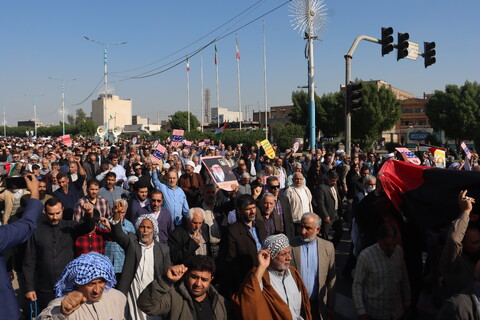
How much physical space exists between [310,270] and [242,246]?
0.82 m

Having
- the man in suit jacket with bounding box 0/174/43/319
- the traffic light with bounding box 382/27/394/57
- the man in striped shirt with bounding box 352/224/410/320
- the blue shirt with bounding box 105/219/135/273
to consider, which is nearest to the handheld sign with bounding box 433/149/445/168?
the traffic light with bounding box 382/27/394/57

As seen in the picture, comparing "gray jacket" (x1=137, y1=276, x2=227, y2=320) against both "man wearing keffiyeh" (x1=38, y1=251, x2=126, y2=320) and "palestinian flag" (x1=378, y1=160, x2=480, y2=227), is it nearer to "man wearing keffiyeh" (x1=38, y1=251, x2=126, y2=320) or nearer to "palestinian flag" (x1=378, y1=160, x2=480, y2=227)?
"man wearing keffiyeh" (x1=38, y1=251, x2=126, y2=320)

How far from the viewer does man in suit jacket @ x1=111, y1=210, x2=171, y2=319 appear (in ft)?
14.1

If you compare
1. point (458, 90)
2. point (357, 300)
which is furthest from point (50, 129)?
point (357, 300)

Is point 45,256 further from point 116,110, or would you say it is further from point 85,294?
point 116,110

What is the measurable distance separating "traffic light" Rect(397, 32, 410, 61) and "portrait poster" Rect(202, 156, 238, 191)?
631cm

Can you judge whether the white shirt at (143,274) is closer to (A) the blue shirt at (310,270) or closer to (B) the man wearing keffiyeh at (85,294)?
(B) the man wearing keffiyeh at (85,294)

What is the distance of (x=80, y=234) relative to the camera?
482 centimetres

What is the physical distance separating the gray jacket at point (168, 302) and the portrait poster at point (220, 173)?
15.8 feet

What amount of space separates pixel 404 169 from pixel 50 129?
109m

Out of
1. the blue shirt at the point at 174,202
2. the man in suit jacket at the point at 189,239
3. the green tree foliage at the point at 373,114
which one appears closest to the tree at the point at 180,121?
the green tree foliage at the point at 373,114

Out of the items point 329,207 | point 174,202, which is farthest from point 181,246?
point 329,207

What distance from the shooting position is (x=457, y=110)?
1656 inches

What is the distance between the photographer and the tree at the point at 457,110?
41.4m
